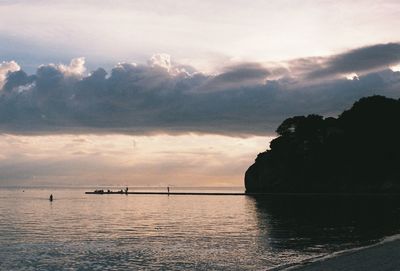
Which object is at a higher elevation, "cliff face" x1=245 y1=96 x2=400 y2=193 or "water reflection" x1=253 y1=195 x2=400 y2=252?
"cliff face" x1=245 y1=96 x2=400 y2=193

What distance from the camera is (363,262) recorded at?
96.6 ft

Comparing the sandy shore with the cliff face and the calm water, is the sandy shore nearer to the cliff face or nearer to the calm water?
the calm water

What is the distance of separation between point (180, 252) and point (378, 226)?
31.7 metres

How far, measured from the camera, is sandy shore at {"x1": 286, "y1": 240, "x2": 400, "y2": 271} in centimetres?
Answer: 2736

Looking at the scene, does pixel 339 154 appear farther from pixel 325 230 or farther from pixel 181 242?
pixel 181 242

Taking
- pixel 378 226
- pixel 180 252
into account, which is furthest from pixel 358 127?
pixel 180 252

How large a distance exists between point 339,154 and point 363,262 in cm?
14354

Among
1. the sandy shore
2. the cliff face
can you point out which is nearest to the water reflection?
the sandy shore

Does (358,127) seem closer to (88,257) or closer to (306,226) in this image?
(306,226)

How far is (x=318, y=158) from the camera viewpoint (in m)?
171

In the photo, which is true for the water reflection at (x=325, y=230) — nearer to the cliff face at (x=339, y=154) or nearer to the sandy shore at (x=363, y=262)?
the sandy shore at (x=363, y=262)

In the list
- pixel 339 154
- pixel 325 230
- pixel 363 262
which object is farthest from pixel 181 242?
pixel 339 154

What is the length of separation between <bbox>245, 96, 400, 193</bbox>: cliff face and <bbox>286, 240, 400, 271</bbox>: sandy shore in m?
133

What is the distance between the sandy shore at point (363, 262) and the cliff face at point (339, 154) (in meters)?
133
